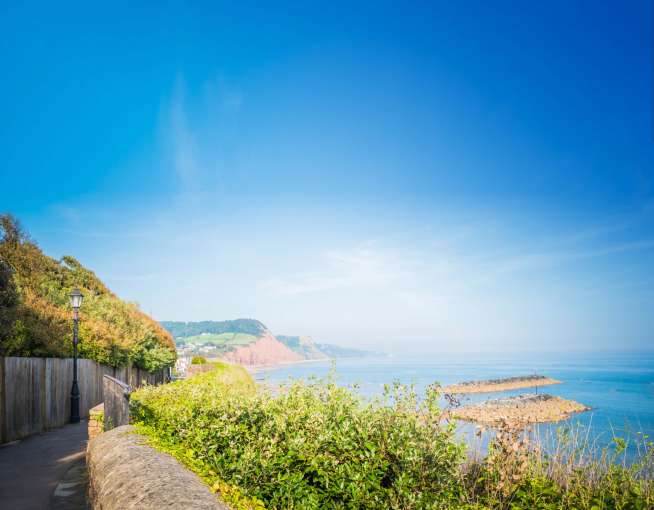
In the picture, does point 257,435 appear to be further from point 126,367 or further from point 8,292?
point 126,367

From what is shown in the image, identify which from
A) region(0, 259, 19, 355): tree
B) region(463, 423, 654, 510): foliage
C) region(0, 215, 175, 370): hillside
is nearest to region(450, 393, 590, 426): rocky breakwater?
region(0, 215, 175, 370): hillside

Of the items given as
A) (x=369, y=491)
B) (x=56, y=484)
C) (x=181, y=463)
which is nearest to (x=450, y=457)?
(x=369, y=491)

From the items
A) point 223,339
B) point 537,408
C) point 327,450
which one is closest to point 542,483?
point 327,450

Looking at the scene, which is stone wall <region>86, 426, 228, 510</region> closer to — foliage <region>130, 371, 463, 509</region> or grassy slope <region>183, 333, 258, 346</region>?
foliage <region>130, 371, 463, 509</region>

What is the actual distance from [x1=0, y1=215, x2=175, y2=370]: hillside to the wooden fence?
0.53 meters

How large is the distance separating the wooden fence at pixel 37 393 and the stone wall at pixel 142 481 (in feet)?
13.8

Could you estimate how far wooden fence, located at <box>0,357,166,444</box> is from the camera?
10266 mm

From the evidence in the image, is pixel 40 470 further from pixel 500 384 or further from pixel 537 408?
pixel 500 384

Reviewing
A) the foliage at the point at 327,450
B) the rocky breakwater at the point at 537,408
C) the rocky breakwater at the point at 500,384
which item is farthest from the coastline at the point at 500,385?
the foliage at the point at 327,450

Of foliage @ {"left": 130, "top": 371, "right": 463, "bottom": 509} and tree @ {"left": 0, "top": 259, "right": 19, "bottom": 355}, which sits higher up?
tree @ {"left": 0, "top": 259, "right": 19, "bottom": 355}

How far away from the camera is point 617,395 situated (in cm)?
5294

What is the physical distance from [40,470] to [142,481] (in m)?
6.02

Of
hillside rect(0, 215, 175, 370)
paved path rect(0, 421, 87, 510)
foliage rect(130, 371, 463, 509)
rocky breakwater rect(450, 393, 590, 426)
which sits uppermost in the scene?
hillside rect(0, 215, 175, 370)

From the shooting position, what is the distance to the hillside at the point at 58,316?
11.2 metres
